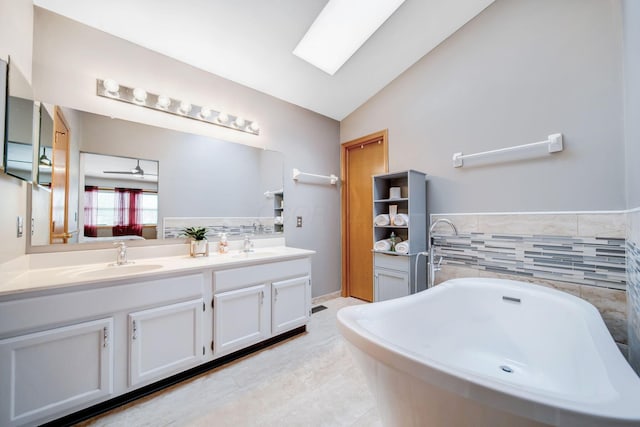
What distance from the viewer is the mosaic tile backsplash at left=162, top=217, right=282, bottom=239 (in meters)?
2.00

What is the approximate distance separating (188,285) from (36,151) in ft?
3.95

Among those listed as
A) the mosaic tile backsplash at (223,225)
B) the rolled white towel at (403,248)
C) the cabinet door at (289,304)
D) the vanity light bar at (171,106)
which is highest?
the vanity light bar at (171,106)

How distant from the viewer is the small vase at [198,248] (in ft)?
6.54

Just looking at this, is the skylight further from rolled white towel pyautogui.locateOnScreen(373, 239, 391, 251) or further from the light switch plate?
the light switch plate

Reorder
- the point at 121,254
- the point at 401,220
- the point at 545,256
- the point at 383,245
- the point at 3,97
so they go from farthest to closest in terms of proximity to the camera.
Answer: the point at 383,245, the point at 401,220, the point at 545,256, the point at 121,254, the point at 3,97

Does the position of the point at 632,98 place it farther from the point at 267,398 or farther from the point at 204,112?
the point at 204,112

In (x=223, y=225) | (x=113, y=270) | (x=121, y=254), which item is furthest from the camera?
(x=223, y=225)

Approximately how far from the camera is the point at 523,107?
1877 millimetres

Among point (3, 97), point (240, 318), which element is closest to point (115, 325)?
point (240, 318)

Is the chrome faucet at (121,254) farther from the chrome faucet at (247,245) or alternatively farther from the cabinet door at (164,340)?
the chrome faucet at (247,245)

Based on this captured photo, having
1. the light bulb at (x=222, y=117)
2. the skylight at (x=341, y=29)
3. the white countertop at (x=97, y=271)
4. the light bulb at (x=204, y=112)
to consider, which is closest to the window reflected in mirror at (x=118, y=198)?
the white countertop at (x=97, y=271)

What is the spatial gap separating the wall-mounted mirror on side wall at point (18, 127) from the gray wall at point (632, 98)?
9.57 feet

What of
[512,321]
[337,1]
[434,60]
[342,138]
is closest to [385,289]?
[512,321]

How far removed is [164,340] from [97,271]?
605 mm
